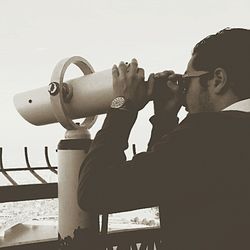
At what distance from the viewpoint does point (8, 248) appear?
116 cm

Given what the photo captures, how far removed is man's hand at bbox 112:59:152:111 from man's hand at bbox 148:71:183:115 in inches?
1.0

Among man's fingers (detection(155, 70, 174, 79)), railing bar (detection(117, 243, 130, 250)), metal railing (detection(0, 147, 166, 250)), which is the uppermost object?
man's fingers (detection(155, 70, 174, 79))

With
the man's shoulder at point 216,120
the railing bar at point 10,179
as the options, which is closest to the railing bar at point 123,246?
the railing bar at point 10,179

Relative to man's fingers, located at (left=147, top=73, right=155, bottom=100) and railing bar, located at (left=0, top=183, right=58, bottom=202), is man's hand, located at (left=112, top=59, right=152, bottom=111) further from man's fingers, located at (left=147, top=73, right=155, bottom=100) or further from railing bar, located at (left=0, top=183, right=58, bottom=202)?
railing bar, located at (left=0, top=183, right=58, bottom=202)

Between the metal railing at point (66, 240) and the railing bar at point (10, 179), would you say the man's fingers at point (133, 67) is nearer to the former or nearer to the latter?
the metal railing at point (66, 240)

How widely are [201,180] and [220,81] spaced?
22 centimetres

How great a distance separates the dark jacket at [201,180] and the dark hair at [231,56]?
3.8 inches

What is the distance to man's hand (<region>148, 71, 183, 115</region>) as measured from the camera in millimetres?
1038

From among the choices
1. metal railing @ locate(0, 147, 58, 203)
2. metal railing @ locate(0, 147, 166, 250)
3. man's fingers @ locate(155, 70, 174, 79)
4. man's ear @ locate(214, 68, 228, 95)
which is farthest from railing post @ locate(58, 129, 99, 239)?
man's ear @ locate(214, 68, 228, 95)

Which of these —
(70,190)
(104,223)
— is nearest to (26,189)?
(70,190)

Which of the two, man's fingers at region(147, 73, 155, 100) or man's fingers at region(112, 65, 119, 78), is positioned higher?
man's fingers at region(112, 65, 119, 78)

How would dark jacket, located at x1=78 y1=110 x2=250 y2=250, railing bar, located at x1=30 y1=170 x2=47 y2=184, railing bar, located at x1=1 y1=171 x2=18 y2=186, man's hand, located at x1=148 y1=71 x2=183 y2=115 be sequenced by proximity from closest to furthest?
dark jacket, located at x1=78 y1=110 x2=250 y2=250, man's hand, located at x1=148 y1=71 x2=183 y2=115, railing bar, located at x1=1 y1=171 x2=18 y2=186, railing bar, located at x1=30 y1=170 x2=47 y2=184

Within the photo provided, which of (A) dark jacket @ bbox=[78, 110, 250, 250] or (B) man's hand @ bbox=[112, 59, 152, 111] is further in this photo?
(B) man's hand @ bbox=[112, 59, 152, 111]

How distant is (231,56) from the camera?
94 cm
